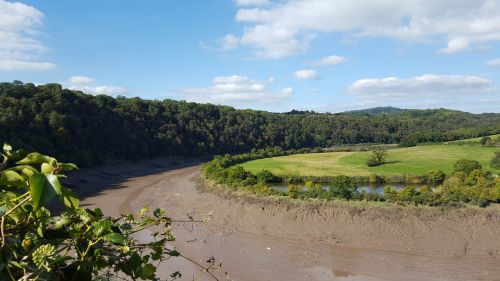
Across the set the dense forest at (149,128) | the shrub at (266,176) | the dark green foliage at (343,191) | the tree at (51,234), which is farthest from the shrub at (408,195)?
the dense forest at (149,128)

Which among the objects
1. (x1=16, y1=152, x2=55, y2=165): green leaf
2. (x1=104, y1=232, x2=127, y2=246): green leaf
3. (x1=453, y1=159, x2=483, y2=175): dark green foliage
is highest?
(x1=16, y1=152, x2=55, y2=165): green leaf

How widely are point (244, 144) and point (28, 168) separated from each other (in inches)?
2723

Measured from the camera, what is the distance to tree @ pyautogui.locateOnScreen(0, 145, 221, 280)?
1.20 meters

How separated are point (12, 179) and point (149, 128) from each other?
205 feet

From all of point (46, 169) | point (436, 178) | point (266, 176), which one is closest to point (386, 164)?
point (436, 178)

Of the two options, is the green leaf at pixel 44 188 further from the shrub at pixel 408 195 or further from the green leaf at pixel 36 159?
the shrub at pixel 408 195

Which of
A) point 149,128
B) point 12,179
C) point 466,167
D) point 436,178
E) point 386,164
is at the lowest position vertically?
point 436,178

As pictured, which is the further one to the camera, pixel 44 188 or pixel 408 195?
pixel 408 195

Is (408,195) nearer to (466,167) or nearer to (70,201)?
(466,167)

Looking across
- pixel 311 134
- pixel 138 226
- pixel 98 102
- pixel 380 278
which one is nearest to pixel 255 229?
pixel 380 278

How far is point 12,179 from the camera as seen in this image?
1544mm

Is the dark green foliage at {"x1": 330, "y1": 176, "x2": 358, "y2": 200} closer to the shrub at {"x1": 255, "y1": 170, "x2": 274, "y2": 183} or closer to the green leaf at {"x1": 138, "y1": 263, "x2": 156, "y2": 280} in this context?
the shrub at {"x1": 255, "y1": 170, "x2": 274, "y2": 183}

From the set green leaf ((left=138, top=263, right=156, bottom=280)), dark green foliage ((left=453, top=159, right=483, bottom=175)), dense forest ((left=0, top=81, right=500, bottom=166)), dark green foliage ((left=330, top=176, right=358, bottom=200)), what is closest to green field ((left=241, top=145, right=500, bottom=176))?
dark green foliage ((left=453, top=159, right=483, bottom=175))

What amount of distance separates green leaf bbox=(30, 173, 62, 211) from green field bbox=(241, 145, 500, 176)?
1511 inches
